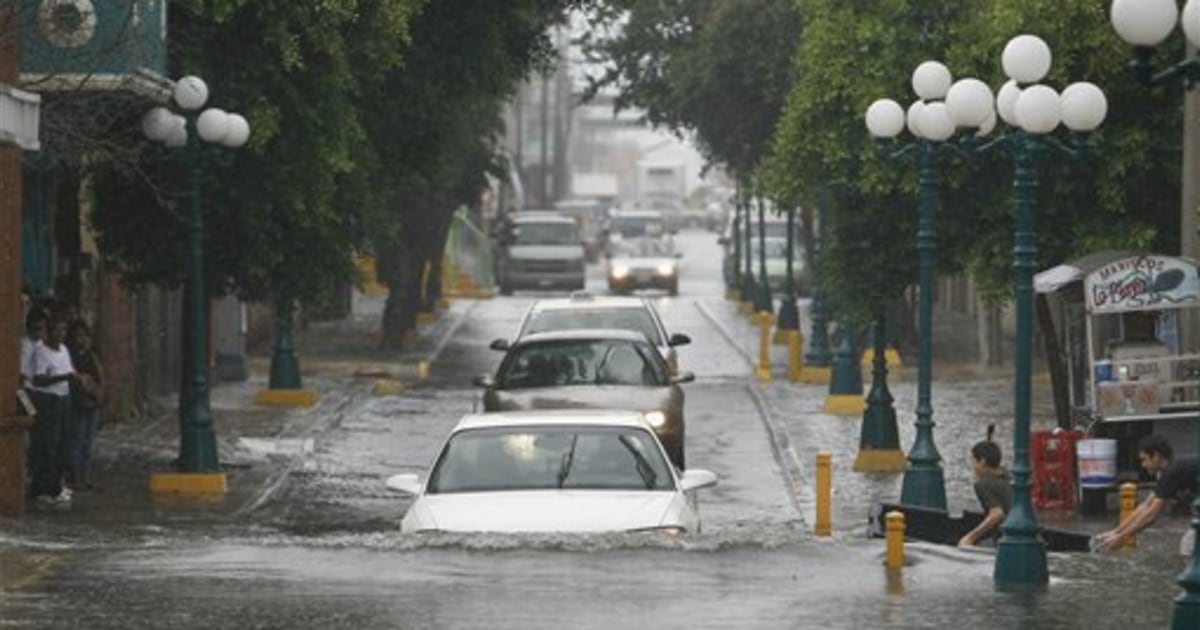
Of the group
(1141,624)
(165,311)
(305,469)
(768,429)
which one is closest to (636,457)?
(1141,624)

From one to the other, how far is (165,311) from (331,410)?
361 centimetres

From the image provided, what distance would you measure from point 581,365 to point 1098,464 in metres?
5.69

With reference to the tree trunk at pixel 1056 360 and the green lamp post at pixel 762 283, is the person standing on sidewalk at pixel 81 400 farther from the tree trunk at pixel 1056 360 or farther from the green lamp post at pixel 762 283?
the green lamp post at pixel 762 283

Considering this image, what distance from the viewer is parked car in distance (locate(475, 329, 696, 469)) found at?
29.5m

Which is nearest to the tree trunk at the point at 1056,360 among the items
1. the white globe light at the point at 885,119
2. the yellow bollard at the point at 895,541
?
the white globe light at the point at 885,119

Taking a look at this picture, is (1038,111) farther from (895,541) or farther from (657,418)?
(657,418)

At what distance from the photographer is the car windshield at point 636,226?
107 metres

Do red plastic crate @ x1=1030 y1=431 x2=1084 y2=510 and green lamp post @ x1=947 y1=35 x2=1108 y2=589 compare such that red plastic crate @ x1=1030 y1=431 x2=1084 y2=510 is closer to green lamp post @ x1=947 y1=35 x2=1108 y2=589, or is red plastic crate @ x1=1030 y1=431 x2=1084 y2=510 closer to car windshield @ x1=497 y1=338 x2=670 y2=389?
car windshield @ x1=497 y1=338 x2=670 y2=389

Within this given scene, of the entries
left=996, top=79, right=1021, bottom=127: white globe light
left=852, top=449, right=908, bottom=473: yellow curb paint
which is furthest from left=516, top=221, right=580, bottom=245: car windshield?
left=996, top=79, right=1021, bottom=127: white globe light

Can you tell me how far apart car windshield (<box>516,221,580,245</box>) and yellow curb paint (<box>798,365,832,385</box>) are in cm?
3056

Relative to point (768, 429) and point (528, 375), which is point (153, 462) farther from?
point (768, 429)

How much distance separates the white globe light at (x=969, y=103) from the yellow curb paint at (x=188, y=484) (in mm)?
8722

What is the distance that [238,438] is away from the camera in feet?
117

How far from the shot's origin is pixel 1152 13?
620 inches
